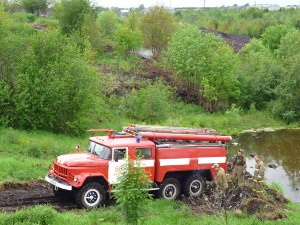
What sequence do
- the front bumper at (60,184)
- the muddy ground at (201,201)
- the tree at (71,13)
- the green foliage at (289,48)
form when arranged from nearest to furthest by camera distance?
the front bumper at (60,184) < the muddy ground at (201,201) < the green foliage at (289,48) < the tree at (71,13)

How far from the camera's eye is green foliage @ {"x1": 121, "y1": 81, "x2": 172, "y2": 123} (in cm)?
3653

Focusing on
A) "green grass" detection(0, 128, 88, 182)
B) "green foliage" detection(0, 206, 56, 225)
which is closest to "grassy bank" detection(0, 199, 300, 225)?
"green foliage" detection(0, 206, 56, 225)

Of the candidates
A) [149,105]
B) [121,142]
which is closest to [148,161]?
[121,142]

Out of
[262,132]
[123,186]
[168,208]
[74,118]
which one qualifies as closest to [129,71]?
[262,132]

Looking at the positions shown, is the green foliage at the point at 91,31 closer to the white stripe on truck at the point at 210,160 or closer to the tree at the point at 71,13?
the tree at the point at 71,13

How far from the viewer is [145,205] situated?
1448cm

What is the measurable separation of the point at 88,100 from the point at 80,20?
23.3 m

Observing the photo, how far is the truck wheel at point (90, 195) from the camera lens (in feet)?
57.1

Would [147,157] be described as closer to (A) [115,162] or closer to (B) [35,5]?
(A) [115,162]

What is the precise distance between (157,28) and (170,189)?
131ft

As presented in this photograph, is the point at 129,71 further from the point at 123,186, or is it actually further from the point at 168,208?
the point at 123,186

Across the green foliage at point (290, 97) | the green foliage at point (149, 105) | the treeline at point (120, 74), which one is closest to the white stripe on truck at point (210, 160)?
the treeline at point (120, 74)

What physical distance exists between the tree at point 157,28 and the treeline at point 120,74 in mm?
120

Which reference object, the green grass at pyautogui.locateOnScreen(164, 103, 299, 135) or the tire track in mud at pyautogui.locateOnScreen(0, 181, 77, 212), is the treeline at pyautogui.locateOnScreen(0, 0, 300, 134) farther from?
the tire track in mud at pyautogui.locateOnScreen(0, 181, 77, 212)
